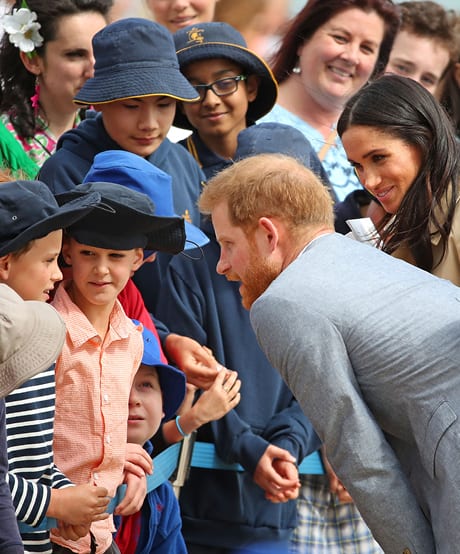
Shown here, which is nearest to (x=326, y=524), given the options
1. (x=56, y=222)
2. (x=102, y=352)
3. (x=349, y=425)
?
(x=102, y=352)

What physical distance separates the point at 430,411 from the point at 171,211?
4.09ft

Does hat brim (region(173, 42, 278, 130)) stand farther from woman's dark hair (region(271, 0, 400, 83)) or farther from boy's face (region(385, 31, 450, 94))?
boy's face (region(385, 31, 450, 94))

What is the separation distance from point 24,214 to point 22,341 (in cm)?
65

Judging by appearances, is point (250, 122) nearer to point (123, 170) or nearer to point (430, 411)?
point (123, 170)

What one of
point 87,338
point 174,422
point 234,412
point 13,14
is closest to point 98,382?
point 87,338

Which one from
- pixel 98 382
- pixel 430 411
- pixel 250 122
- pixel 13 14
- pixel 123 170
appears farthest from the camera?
pixel 250 122

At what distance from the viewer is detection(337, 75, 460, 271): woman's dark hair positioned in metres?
3.89

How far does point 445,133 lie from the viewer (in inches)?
155

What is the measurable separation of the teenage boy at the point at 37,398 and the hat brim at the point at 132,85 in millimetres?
871

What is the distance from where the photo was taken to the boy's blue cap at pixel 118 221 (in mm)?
3594

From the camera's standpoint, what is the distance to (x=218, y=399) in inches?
162

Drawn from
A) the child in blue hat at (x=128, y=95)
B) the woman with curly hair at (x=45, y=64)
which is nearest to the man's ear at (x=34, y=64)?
the woman with curly hair at (x=45, y=64)

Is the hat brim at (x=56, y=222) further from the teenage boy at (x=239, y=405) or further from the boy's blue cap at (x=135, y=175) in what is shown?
the teenage boy at (x=239, y=405)

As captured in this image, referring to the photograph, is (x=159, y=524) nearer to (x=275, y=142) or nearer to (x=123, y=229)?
(x=123, y=229)
